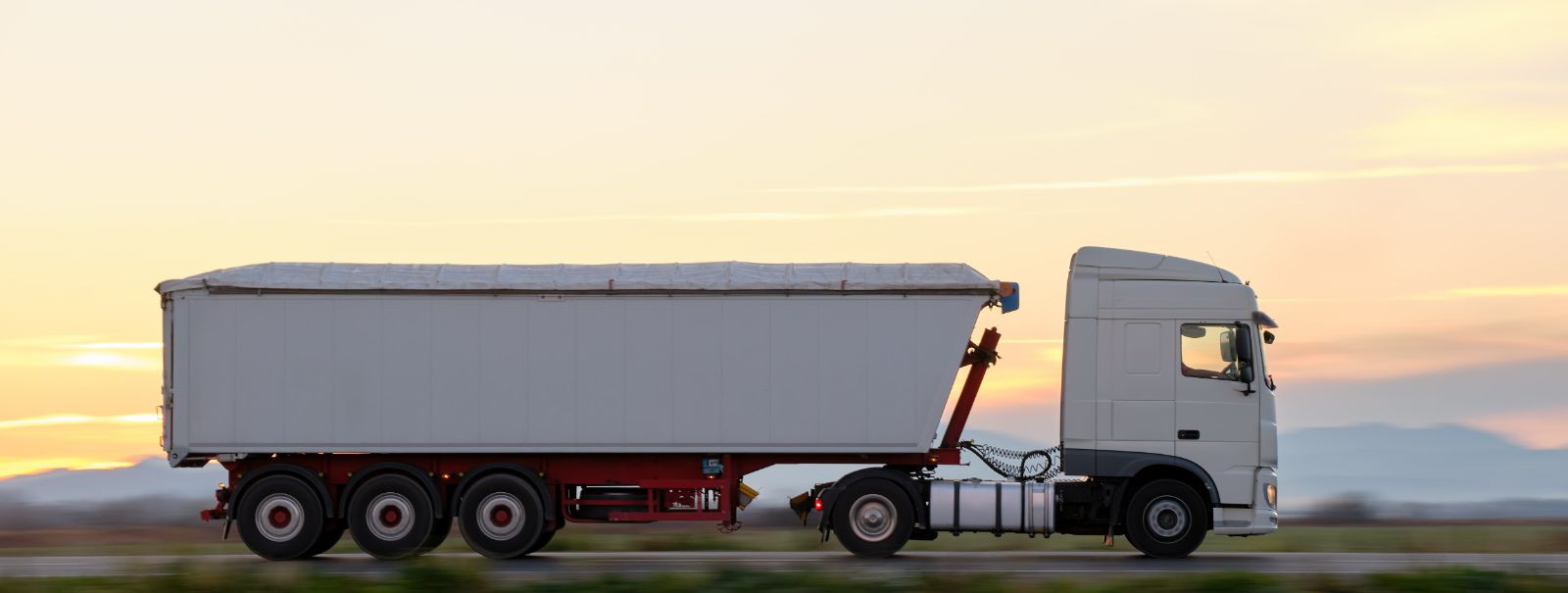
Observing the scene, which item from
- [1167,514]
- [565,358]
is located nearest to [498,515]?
[565,358]

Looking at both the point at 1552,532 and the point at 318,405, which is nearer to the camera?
the point at 318,405

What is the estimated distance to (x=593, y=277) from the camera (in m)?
19.5

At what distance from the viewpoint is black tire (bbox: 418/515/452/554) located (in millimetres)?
19625

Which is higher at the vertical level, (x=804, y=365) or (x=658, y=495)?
(x=804, y=365)

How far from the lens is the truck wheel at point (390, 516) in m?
19.4

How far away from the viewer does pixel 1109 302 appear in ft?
63.0

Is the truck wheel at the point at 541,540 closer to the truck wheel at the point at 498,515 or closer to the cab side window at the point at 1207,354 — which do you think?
the truck wheel at the point at 498,515

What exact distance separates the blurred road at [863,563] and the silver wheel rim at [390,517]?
43cm

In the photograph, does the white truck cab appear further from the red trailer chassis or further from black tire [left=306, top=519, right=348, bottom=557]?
black tire [left=306, top=519, right=348, bottom=557]

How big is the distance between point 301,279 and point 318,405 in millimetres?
1665

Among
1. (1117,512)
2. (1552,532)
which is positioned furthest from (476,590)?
(1552,532)

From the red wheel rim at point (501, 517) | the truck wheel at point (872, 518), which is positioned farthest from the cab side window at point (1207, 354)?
the red wheel rim at point (501, 517)

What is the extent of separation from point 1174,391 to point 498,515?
8.84 m

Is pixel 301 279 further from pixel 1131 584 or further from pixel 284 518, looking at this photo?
pixel 1131 584
